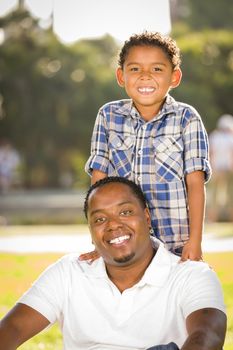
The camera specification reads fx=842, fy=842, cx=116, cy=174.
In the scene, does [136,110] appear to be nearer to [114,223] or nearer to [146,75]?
[146,75]

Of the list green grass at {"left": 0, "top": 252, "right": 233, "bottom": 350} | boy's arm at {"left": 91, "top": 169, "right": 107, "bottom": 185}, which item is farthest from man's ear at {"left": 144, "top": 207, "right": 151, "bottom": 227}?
green grass at {"left": 0, "top": 252, "right": 233, "bottom": 350}

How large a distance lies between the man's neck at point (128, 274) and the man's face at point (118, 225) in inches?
1.2

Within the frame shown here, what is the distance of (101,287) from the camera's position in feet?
11.4

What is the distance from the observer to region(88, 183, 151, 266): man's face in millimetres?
3420

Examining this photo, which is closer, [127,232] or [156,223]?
[127,232]

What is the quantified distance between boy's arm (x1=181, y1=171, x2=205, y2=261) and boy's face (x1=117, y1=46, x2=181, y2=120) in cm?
37

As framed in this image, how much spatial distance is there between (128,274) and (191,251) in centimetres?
30

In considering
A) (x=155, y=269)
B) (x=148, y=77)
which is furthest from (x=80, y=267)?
(x=148, y=77)

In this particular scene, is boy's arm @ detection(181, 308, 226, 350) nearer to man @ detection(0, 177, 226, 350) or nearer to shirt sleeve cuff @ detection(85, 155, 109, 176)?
man @ detection(0, 177, 226, 350)

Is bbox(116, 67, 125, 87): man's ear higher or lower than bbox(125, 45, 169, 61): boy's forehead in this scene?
lower

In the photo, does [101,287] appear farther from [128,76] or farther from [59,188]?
[59,188]

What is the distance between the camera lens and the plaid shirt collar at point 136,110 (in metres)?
3.82

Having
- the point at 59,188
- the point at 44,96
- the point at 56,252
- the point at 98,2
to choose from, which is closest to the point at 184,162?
the point at 98,2

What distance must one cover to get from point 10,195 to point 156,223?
56.8 feet
